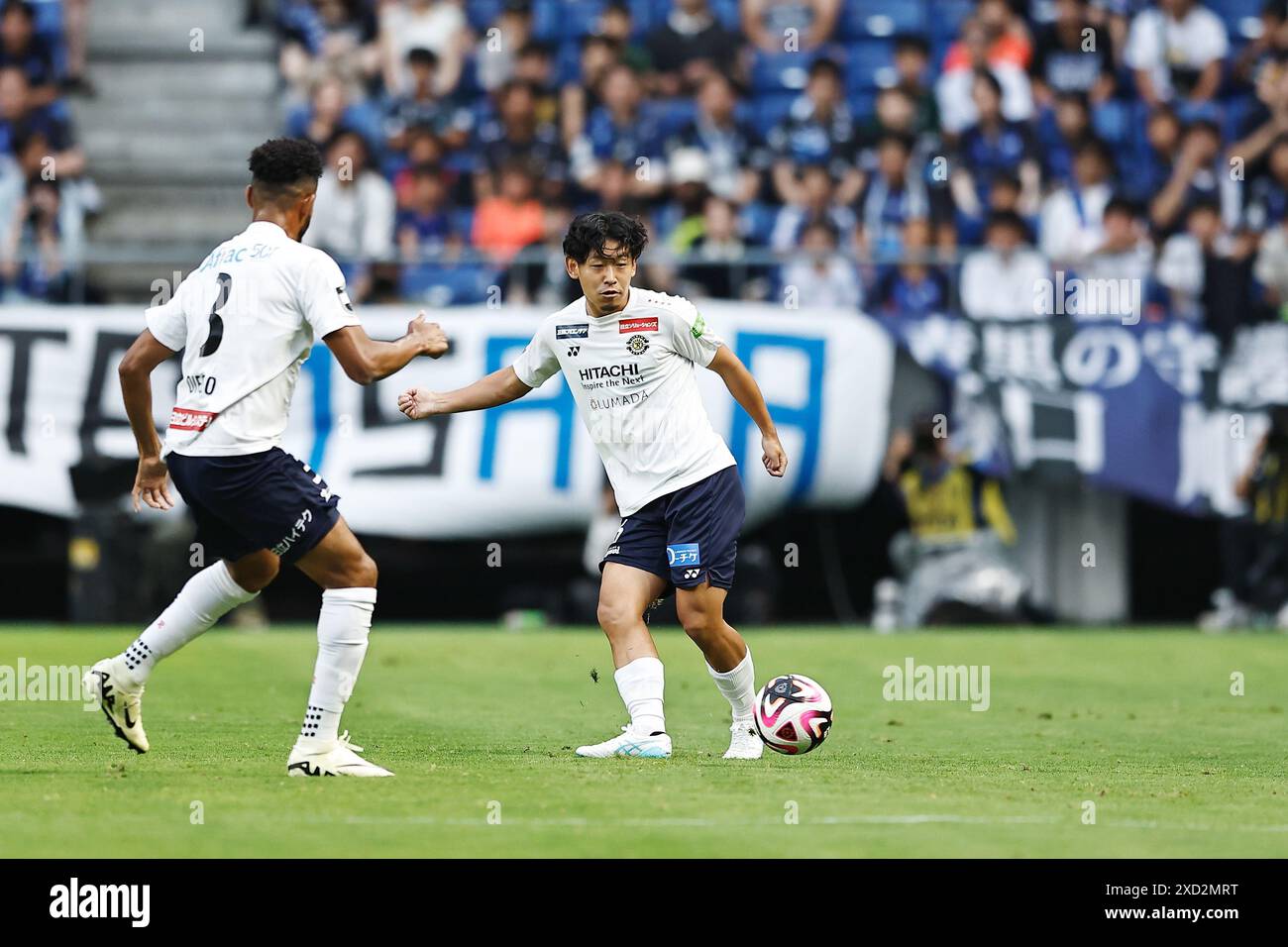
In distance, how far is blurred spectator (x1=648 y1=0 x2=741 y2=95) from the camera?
21.0 metres

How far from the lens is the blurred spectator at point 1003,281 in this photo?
1786cm

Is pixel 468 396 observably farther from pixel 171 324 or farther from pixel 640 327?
pixel 171 324

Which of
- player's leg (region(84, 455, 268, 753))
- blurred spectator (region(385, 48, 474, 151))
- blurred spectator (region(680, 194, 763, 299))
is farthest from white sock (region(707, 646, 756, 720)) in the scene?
blurred spectator (region(385, 48, 474, 151))

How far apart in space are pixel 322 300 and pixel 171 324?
0.70 metres

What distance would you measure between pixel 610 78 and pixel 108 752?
12.9 meters

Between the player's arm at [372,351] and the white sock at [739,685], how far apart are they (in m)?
2.07

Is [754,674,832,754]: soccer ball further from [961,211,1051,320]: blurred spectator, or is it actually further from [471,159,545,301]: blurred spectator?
[471,159,545,301]: blurred spectator

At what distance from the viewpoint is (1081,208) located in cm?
1961

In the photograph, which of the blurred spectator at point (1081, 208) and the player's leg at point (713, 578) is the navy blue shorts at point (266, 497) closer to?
the player's leg at point (713, 578)

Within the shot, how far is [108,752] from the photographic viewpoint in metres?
8.82

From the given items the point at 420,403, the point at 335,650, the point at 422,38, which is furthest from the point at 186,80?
the point at 335,650

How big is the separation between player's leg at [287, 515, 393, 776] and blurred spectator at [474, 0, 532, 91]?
538 inches
